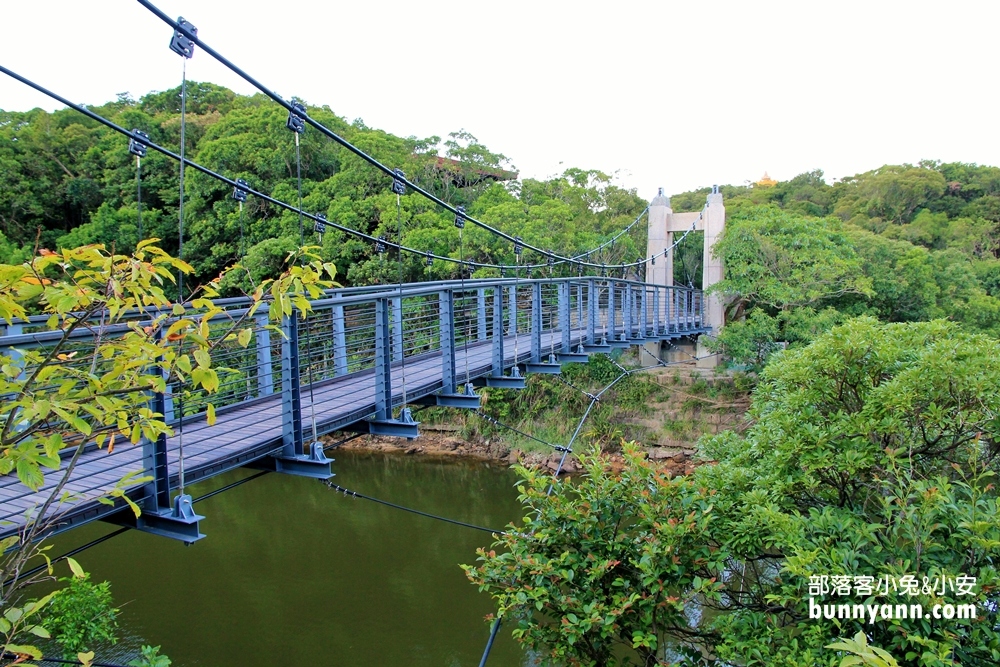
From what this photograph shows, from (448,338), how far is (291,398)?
109cm

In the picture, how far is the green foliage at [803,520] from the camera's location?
1654 mm

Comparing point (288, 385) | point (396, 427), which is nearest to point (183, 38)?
point (288, 385)

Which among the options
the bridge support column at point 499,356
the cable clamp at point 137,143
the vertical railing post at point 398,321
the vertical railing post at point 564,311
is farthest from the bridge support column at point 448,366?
the vertical railing post at point 564,311

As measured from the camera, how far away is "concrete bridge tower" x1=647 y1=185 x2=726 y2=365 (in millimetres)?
9422

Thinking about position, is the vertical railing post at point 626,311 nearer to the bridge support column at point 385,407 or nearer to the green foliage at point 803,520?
the bridge support column at point 385,407

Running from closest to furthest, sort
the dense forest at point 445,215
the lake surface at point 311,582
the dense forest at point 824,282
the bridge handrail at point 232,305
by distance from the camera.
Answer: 1. the bridge handrail at point 232,305
2. the lake surface at point 311,582
3. the dense forest at point 824,282
4. the dense forest at point 445,215

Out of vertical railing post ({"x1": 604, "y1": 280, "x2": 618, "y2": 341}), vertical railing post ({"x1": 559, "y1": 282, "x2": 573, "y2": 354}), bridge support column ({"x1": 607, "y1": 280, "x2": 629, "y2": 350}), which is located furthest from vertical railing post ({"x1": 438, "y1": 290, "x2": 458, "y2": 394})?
vertical railing post ({"x1": 604, "y1": 280, "x2": 618, "y2": 341})

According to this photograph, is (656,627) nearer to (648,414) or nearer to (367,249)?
(648,414)

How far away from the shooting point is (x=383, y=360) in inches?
110

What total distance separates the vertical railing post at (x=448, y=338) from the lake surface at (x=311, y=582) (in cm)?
161

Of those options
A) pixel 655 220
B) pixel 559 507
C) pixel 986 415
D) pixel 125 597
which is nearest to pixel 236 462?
pixel 559 507

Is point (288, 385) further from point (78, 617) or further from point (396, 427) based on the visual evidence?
point (78, 617)

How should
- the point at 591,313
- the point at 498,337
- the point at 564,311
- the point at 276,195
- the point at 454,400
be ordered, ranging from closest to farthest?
1. the point at 454,400
2. the point at 498,337
3. the point at 564,311
4. the point at 591,313
5. the point at 276,195

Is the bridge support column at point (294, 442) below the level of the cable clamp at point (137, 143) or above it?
below
